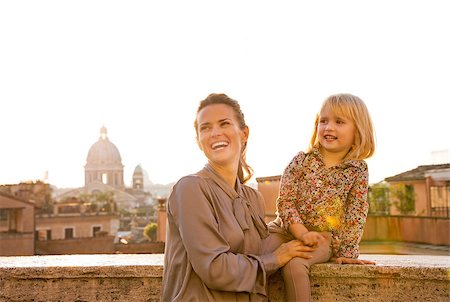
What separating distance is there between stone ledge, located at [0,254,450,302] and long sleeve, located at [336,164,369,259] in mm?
142

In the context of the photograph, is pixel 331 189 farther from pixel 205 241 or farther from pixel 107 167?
pixel 107 167

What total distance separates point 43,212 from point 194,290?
3977 cm

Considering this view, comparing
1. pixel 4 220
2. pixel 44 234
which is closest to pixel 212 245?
pixel 4 220

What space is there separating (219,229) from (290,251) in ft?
1.33

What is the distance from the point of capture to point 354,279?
2768mm

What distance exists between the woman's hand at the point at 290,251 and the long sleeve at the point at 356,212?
0.67 ft

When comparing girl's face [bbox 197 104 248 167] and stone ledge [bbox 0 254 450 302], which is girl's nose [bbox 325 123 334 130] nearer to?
girl's face [bbox 197 104 248 167]

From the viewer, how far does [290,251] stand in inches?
102

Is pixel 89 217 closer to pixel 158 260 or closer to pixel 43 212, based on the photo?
pixel 43 212

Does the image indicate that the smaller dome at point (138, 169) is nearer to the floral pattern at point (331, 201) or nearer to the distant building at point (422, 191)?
the distant building at point (422, 191)

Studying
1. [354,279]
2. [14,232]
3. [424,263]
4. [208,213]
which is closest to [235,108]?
[208,213]

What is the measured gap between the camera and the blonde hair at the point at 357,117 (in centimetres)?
281

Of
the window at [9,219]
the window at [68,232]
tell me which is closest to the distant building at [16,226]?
the window at [9,219]

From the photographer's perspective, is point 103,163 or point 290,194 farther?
point 103,163
